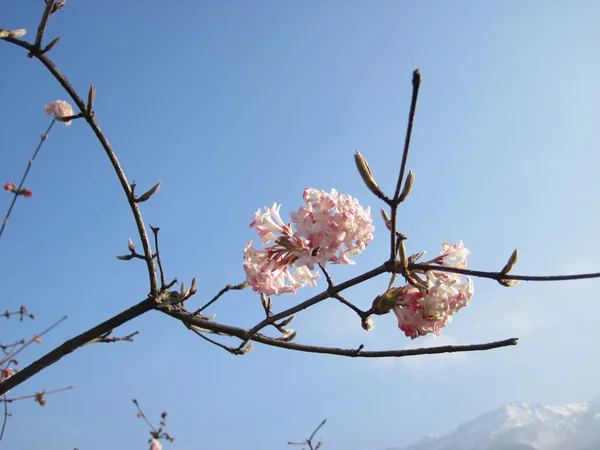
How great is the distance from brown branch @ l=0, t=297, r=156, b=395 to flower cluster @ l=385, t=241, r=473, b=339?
4.49ft

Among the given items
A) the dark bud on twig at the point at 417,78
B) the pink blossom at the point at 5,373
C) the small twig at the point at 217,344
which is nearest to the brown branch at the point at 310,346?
the small twig at the point at 217,344

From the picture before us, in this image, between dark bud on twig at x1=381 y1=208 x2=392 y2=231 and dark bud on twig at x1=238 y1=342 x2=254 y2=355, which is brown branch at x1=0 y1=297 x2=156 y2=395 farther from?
dark bud on twig at x1=381 y1=208 x2=392 y2=231

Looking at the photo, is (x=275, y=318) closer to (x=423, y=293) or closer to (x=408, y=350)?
(x=408, y=350)

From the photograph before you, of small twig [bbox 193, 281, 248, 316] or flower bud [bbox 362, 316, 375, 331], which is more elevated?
small twig [bbox 193, 281, 248, 316]

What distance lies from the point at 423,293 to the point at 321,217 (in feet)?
2.04

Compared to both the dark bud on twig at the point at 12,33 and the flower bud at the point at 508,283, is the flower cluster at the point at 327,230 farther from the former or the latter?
the dark bud on twig at the point at 12,33

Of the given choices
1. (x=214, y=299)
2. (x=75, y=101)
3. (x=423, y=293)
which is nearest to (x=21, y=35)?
(x=75, y=101)

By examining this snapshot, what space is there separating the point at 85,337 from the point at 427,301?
189 centimetres

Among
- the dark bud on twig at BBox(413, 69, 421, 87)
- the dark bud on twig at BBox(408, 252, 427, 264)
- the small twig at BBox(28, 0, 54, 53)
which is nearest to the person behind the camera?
the dark bud on twig at BBox(413, 69, 421, 87)

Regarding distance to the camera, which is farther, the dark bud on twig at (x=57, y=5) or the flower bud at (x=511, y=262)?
the dark bud on twig at (x=57, y=5)

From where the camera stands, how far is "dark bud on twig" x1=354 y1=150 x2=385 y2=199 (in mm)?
1532

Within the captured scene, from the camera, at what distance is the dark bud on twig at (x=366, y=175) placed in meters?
1.53

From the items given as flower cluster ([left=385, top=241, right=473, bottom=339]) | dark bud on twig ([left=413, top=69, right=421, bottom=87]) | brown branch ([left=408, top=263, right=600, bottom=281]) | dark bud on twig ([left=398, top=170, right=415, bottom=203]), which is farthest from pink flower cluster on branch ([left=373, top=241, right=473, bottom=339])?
dark bud on twig ([left=413, top=69, right=421, bottom=87])

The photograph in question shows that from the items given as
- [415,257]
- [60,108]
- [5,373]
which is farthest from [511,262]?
[60,108]
